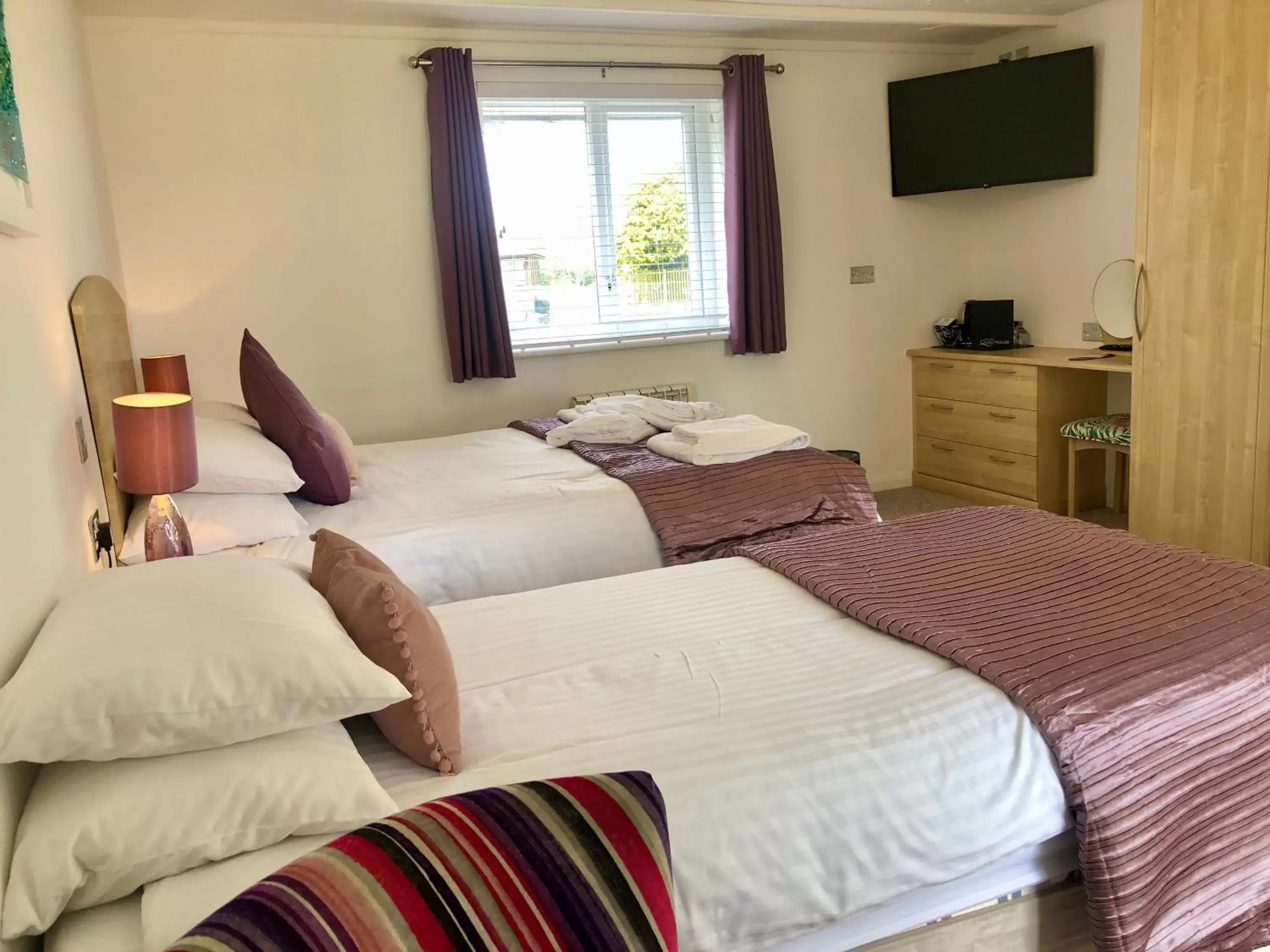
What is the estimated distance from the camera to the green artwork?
69.1 inches

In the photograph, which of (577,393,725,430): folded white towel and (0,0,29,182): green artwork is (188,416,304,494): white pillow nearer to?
(0,0,29,182): green artwork

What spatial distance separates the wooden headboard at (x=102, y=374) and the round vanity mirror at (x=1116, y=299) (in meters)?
4.04

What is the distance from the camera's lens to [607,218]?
15.9 ft

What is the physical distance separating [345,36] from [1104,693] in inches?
158

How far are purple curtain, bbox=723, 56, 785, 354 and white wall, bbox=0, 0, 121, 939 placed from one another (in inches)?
113

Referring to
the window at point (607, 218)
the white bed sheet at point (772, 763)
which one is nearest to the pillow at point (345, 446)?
the white bed sheet at point (772, 763)

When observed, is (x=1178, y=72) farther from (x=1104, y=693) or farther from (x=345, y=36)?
(x=345, y=36)

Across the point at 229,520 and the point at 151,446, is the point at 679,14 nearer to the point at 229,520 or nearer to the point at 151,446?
the point at 229,520

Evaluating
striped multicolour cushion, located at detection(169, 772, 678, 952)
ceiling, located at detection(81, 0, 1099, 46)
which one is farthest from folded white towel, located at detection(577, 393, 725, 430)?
striped multicolour cushion, located at detection(169, 772, 678, 952)

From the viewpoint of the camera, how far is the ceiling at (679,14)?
3.88 metres

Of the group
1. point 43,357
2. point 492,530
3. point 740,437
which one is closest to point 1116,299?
point 740,437

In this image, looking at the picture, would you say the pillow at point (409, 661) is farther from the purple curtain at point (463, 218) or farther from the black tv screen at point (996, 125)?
the black tv screen at point (996, 125)

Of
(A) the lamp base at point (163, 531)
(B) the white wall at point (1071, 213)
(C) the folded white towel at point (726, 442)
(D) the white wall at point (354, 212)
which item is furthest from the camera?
(B) the white wall at point (1071, 213)

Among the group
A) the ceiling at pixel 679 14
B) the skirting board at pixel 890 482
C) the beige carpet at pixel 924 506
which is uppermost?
the ceiling at pixel 679 14
